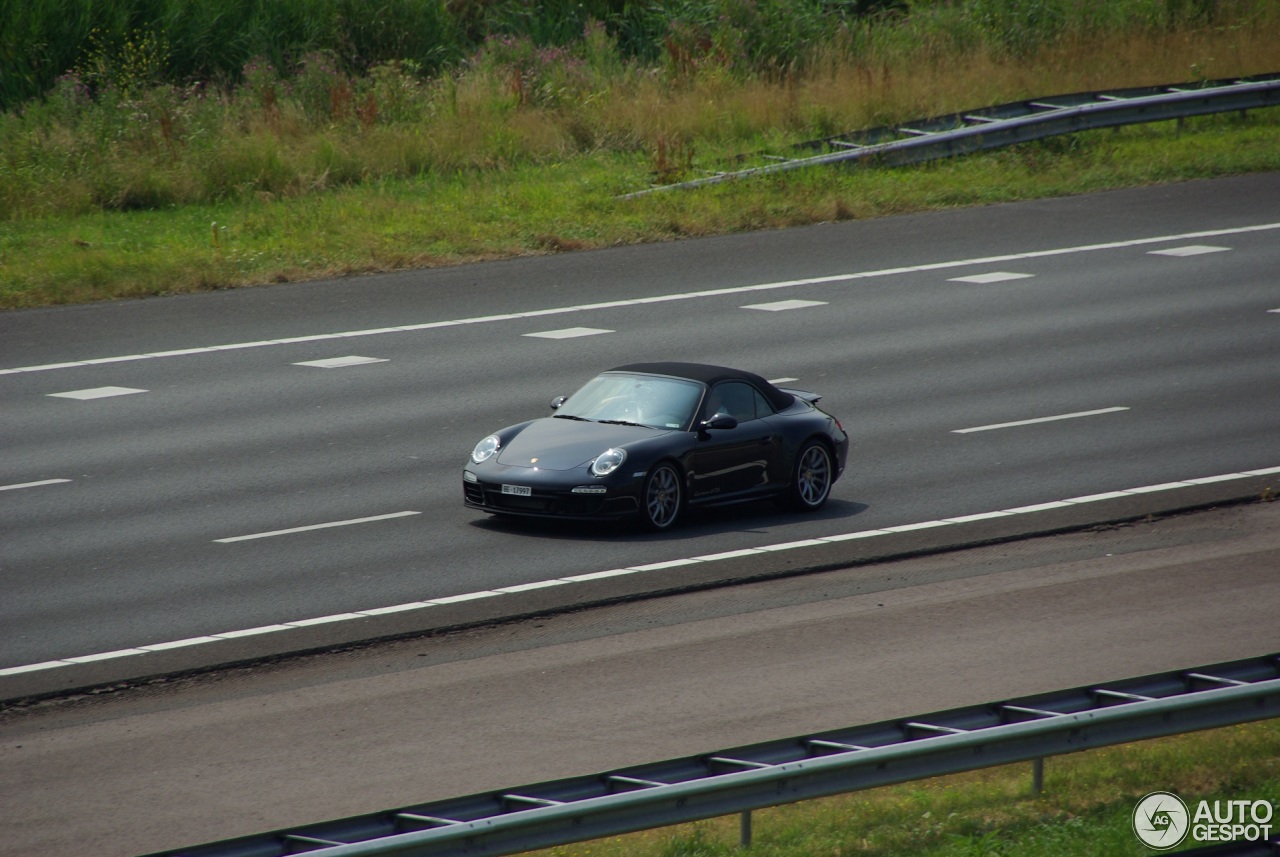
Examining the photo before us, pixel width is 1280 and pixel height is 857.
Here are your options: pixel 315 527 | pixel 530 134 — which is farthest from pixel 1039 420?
pixel 530 134

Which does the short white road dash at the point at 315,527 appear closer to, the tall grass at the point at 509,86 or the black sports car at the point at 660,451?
the black sports car at the point at 660,451

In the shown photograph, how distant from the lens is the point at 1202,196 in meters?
29.6

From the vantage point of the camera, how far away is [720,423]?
15047 mm

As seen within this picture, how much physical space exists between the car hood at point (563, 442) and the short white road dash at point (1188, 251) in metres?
13.8

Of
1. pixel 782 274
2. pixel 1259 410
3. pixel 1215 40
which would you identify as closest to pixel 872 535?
pixel 1259 410

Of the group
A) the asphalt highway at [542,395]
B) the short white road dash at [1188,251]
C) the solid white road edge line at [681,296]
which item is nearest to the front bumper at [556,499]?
the asphalt highway at [542,395]

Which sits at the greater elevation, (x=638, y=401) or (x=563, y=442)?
(x=638, y=401)

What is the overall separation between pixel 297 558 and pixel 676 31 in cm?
2551

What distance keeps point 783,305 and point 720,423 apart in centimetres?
872

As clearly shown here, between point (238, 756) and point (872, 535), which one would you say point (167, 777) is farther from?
point (872, 535)

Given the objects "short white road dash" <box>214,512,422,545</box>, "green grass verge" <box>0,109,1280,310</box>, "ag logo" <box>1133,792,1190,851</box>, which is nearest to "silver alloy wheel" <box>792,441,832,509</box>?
"short white road dash" <box>214,512,422,545</box>

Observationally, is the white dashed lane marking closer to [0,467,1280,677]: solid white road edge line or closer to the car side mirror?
the car side mirror

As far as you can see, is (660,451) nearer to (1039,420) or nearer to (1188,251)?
(1039,420)

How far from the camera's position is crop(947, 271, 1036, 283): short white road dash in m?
24.8
